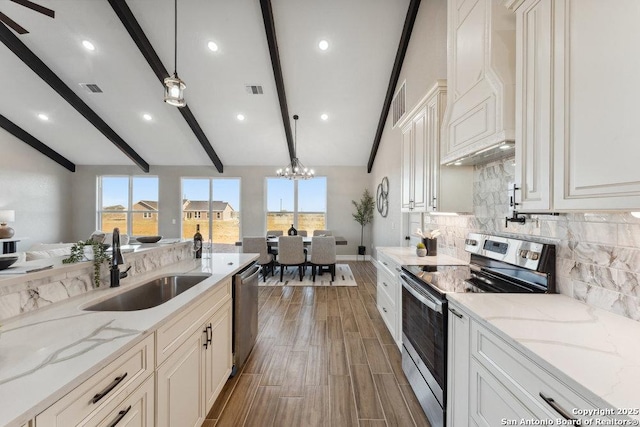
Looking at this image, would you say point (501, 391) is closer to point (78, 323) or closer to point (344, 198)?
point (78, 323)

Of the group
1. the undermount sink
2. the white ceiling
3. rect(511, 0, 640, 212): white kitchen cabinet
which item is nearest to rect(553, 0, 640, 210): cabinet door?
rect(511, 0, 640, 212): white kitchen cabinet

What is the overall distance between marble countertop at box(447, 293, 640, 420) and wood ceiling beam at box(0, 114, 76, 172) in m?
9.36

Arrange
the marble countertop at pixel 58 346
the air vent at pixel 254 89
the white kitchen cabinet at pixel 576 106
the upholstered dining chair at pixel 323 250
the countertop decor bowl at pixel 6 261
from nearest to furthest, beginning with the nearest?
the marble countertop at pixel 58 346 → the white kitchen cabinet at pixel 576 106 → the countertop decor bowl at pixel 6 261 → the air vent at pixel 254 89 → the upholstered dining chair at pixel 323 250

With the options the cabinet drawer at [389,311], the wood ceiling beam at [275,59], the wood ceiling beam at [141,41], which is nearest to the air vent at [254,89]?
the wood ceiling beam at [275,59]

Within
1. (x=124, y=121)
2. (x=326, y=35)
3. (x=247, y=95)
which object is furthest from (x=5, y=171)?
(x=326, y=35)

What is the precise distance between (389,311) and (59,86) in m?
7.09

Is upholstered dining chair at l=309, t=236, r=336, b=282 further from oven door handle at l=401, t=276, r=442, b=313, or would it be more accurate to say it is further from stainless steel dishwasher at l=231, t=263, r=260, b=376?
oven door handle at l=401, t=276, r=442, b=313

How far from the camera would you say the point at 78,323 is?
1101 millimetres

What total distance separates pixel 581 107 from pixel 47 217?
10.3 meters

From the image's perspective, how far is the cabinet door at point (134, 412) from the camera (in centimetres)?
87

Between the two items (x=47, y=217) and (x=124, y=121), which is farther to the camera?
(x=47, y=217)

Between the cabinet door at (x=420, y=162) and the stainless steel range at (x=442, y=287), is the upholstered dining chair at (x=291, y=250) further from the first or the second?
the stainless steel range at (x=442, y=287)

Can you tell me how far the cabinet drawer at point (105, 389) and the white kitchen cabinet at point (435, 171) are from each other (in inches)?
90.1

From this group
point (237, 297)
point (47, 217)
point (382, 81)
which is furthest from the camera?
point (47, 217)
